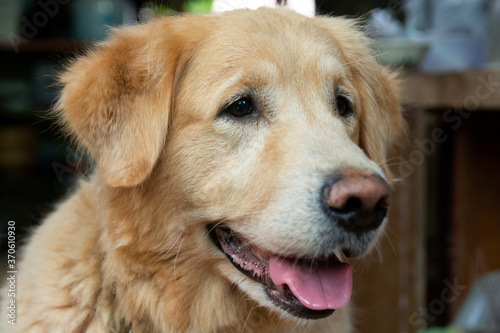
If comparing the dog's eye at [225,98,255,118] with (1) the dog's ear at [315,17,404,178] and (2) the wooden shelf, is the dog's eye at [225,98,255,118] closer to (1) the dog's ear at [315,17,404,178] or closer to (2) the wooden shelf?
(1) the dog's ear at [315,17,404,178]

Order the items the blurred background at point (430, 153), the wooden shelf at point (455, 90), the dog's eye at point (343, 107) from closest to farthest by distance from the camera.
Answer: the dog's eye at point (343, 107) → the wooden shelf at point (455, 90) → the blurred background at point (430, 153)

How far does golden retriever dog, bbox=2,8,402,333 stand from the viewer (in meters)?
2.01

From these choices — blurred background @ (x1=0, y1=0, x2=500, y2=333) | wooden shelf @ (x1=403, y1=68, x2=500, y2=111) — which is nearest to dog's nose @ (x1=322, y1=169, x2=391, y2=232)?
blurred background @ (x1=0, y1=0, x2=500, y2=333)

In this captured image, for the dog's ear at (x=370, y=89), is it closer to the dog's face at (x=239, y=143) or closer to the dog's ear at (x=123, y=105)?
the dog's face at (x=239, y=143)

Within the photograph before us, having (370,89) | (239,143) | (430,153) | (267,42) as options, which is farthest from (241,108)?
(430,153)

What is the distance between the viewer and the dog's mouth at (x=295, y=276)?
6.45ft

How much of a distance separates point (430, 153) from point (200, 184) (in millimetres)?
3388

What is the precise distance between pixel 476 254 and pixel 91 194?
11.5 ft

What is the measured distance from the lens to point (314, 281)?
2016 millimetres

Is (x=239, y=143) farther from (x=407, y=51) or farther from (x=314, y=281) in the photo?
(x=407, y=51)

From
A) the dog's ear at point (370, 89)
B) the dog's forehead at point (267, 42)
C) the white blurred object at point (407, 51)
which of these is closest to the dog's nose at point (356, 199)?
the dog's forehead at point (267, 42)

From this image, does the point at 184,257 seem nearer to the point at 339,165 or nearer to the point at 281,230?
the point at 281,230

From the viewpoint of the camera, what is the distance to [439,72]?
424 centimetres

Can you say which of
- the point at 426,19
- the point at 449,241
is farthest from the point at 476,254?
the point at 426,19
